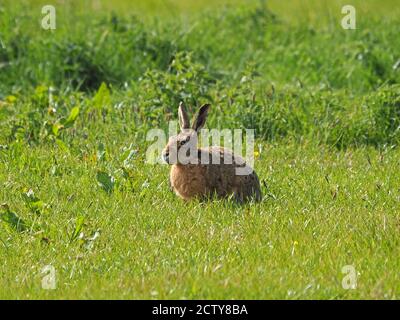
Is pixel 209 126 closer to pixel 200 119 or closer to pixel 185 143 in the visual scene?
pixel 200 119

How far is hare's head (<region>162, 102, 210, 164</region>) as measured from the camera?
704 cm

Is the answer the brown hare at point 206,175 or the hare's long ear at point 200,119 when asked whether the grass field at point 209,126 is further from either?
the hare's long ear at point 200,119

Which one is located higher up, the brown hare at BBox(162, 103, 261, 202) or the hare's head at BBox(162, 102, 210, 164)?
the hare's head at BBox(162, 102, 210, 164)

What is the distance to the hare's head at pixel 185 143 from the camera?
277 inches

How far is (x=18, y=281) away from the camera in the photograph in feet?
19.1

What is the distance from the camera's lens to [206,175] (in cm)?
718

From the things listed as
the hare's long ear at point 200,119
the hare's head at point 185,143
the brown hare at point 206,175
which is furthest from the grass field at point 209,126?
the hare's long ear at point 200,119

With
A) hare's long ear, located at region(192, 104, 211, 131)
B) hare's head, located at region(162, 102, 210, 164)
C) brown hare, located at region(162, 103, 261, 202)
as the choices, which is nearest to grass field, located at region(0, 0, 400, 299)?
brown hare, located at region(162, 103, 261, 202)

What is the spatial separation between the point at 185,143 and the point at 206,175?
10.9 inches

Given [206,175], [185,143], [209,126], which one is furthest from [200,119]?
[209,126]

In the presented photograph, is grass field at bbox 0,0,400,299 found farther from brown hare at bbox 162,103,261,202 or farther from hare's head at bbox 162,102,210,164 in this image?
hare's head at bbox 162,102,210,164
